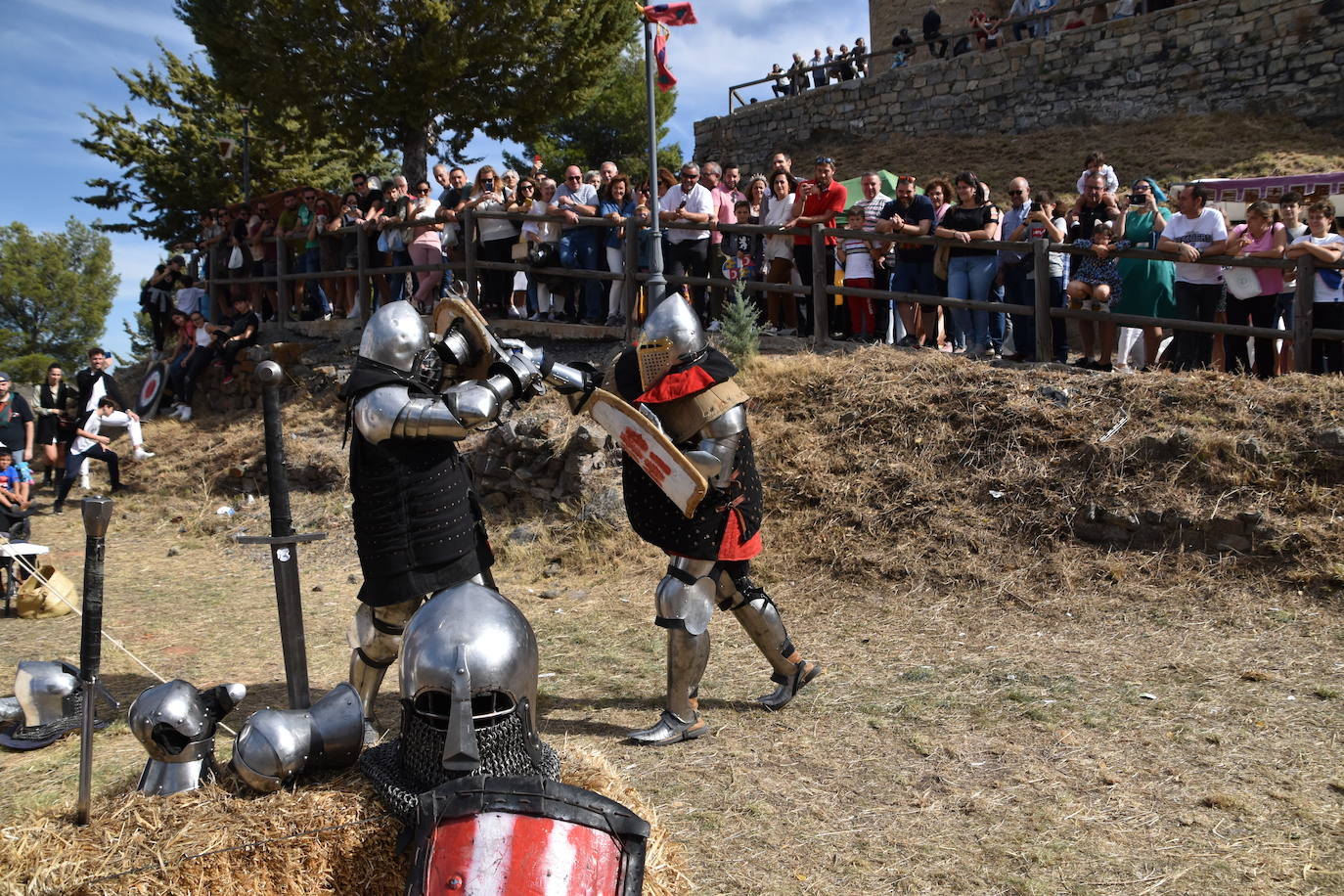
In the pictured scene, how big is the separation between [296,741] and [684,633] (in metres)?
2.04

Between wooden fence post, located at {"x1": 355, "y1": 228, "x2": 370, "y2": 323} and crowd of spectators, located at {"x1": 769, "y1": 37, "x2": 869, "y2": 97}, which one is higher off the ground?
crowd of spectators, located at {"x1": 769, "y1": 37, "x2": 869, "y2": 97}

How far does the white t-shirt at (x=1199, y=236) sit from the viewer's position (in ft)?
24.6

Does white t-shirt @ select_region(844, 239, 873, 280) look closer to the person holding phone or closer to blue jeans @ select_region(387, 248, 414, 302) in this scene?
the person holding phone

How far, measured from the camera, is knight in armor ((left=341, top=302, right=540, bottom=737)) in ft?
13.7

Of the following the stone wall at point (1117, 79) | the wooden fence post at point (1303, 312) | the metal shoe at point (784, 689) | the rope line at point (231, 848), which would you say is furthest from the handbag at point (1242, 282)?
the stone wall at point (1117, 79)

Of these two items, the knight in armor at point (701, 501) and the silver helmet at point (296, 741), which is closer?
the silver helmet at point (296, 741)

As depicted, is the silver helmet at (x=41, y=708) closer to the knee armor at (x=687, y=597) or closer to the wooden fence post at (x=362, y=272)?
the knee armor at (x=687, y=597)

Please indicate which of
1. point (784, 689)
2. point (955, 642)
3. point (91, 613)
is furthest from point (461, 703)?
point (955, 642)

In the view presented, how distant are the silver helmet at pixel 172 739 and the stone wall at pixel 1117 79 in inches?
798

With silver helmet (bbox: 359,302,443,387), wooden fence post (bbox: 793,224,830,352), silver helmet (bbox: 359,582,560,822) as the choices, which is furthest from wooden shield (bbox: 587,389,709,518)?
wooden fence post (bbox: 793,224,830,352)

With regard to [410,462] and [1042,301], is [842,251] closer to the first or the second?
[1042,301]

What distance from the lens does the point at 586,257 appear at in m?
10.7

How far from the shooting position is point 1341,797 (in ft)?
12.0

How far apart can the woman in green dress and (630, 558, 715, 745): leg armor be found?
469cm
